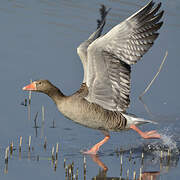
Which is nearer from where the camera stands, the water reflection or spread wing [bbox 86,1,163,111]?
the water reflection

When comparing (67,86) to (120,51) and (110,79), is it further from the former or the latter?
(120,51)

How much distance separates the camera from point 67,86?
39.4 feet

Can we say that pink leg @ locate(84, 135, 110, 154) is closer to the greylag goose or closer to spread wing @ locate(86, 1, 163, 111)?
the greylag goose

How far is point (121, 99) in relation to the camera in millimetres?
9648

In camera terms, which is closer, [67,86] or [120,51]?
[120,51]

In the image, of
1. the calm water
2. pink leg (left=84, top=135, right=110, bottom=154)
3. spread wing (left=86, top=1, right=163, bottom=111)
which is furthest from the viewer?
pink leg (left=84, top=135, right=110, bottom=154)

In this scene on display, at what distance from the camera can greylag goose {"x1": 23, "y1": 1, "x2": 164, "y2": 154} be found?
28.3ft

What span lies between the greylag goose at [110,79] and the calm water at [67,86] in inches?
21.6

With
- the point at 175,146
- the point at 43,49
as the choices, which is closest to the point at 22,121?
the point at 175,146

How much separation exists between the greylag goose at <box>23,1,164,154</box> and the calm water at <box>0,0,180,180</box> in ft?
1.80

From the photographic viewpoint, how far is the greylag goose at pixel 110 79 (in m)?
8.62

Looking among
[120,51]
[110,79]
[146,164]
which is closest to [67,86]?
[110,79]

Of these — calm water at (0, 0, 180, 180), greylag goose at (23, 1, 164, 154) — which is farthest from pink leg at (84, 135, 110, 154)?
calm water at (0, 0, 180, 180)

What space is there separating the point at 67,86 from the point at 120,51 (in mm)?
3389
